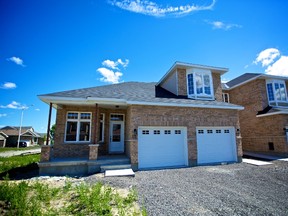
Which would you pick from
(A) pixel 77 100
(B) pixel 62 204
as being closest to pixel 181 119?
(A) pixel 77 100

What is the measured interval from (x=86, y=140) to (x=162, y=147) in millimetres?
5318

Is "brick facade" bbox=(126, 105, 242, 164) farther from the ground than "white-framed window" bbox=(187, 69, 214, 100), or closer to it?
closer to it

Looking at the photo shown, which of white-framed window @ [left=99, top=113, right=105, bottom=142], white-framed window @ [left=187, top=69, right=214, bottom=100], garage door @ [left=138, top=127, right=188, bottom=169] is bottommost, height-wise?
garage door @ [left=138, top=127, right=188, bottom=169]

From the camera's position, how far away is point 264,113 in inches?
528

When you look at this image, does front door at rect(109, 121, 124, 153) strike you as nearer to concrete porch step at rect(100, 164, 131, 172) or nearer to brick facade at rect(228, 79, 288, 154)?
concrete porch step at rect(100, 164, 131, 172)

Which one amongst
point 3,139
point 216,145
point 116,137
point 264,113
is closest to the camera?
point 216,145

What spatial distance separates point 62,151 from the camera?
984 cm

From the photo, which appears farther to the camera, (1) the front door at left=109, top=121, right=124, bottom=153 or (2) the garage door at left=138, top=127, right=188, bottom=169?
(1) the front door at left=109, top=121, right=124, bottom=153

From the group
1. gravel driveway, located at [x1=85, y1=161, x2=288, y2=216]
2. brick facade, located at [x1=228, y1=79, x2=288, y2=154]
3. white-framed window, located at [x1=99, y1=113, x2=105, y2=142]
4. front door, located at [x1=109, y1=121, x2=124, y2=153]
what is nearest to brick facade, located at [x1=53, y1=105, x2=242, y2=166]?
white-framed window, located at [x1=99, y1=113, x2=105, y2=142]

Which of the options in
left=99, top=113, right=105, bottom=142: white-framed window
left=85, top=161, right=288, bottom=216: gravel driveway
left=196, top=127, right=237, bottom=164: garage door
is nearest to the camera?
left=85, top=161, right=288, bottom=216: gravel driveway

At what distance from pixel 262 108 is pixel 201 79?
712 centimetres

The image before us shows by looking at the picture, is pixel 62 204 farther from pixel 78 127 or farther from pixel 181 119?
pixel 181 119

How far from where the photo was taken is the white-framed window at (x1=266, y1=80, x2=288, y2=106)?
14.5 m

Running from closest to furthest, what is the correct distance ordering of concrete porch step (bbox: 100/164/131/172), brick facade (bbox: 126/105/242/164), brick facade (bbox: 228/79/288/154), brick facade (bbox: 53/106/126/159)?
1. concrete porch step (bbox: 100/164/131/172)
2. brick facade (bbox: 126/105/242/164)
3. brick facade (bbox: 53/106/126/159)
4. brick facade (bbox: 228/79/288/154)
